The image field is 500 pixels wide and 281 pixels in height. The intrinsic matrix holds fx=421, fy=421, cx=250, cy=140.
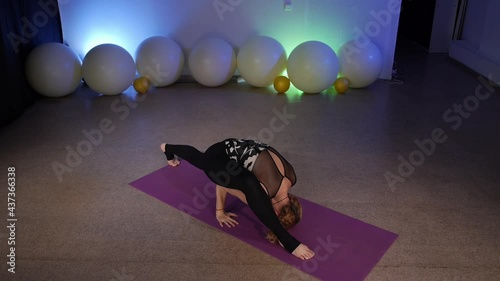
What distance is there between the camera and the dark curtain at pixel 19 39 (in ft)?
13.3

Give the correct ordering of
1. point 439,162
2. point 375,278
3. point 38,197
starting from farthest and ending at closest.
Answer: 1. point 439,162
2. point 38,197
3. point 375,278

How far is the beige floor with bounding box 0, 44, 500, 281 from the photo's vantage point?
2234 mm

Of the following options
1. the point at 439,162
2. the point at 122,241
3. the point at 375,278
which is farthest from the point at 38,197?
the point at 439,162

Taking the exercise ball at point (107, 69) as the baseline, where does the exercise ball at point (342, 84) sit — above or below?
below

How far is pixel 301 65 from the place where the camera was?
4.71 metres

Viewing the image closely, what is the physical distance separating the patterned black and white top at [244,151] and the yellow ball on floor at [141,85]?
273cm

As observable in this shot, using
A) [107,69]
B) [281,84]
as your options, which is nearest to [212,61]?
[281,84]

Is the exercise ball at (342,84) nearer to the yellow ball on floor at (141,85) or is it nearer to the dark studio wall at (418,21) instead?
the yellow ball on floor at (141,85)

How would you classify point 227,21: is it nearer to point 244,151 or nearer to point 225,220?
point 244,151

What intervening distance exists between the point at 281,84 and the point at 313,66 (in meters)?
0.46

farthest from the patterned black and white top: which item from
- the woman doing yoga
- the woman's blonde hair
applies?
the woman's blonde hair

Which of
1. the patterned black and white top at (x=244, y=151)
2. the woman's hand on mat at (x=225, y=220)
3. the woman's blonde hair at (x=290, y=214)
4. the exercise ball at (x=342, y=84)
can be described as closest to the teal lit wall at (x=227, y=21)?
the exercise ball at (x=342, y=84)

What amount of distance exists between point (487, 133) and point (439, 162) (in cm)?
89

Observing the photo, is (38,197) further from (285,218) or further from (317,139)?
(317,139)
